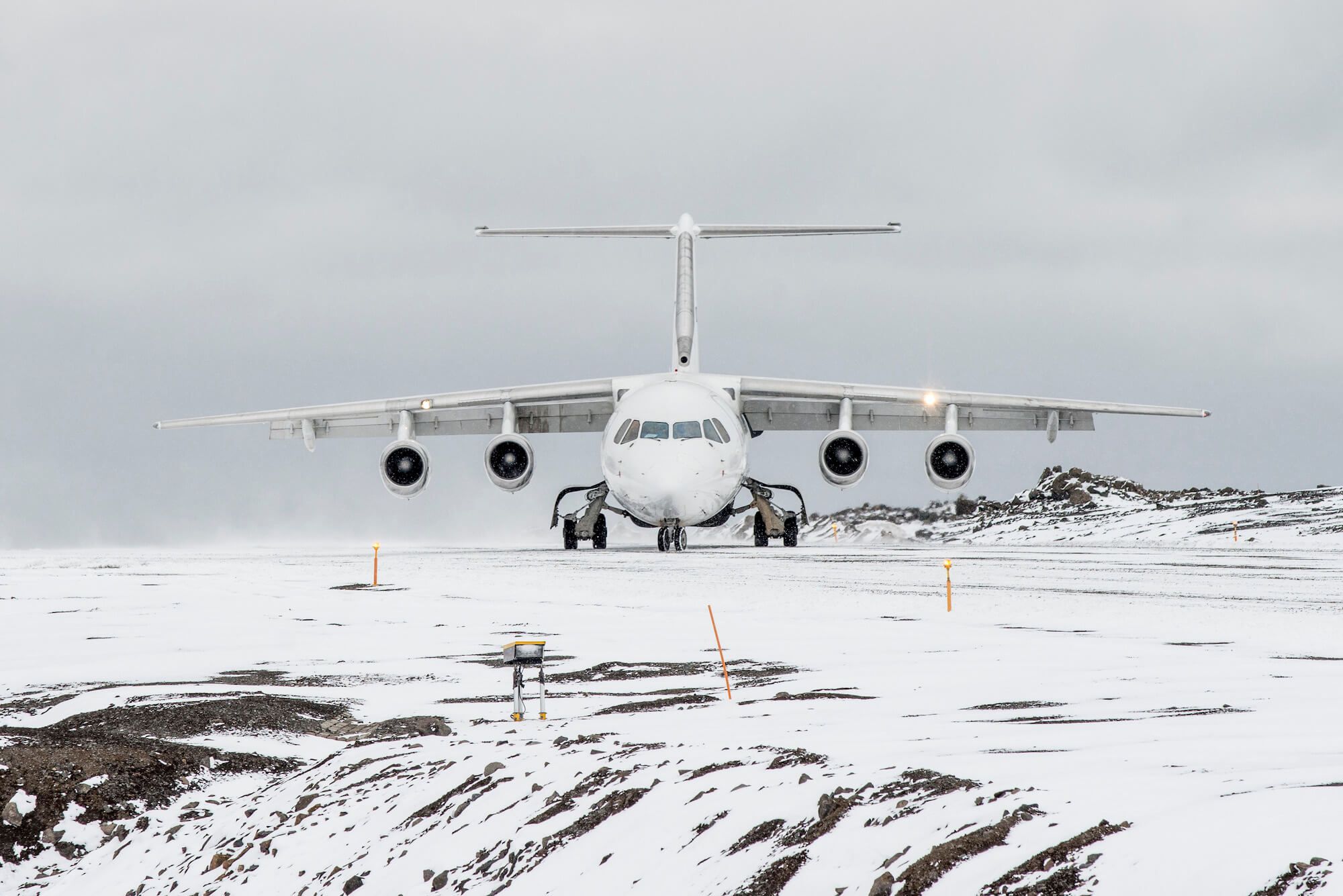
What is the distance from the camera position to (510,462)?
2888 cm

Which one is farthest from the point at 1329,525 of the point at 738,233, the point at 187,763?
the point at 187,763

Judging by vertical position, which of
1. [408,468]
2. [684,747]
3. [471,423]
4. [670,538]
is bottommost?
[684,747]

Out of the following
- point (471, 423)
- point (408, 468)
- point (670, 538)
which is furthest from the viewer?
point (471, 423)

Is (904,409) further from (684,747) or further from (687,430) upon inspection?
(684,747)

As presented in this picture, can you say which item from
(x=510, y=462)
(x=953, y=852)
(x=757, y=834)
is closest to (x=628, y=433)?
(x=510, y=462)

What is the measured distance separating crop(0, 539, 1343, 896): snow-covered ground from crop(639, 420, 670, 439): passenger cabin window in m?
9.69

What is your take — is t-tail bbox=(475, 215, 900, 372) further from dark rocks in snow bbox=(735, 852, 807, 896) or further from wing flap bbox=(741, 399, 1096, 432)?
dark rocks in snow bbox=(735, 852, 807, 896)

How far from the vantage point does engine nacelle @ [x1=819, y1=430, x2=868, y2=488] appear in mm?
28875

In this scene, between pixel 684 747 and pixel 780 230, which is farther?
pixel 780 230

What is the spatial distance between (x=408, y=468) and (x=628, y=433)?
20.6 feet

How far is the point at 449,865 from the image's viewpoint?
5.37 m

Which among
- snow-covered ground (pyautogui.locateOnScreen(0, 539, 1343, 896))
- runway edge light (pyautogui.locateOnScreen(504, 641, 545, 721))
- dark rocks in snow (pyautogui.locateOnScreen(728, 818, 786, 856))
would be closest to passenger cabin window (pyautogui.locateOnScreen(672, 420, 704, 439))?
snow-covered ground (pyautogui.locateOnScreen(0, 539, 1343, 896))

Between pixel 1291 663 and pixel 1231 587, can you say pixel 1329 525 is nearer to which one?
pixel 1231 587

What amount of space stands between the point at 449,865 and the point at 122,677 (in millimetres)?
5725
